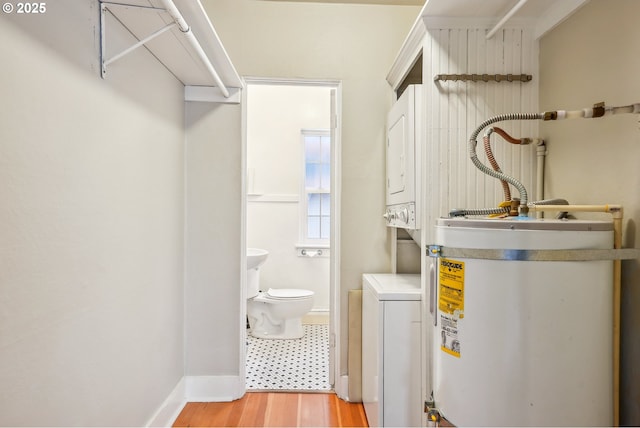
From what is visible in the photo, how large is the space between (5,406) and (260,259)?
7.95ft

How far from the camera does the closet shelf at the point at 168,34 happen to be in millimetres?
1330

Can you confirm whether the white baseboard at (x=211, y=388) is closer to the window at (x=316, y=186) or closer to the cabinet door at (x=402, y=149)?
the cabinet door at (x=402, y=149)

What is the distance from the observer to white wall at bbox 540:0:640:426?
1180mm

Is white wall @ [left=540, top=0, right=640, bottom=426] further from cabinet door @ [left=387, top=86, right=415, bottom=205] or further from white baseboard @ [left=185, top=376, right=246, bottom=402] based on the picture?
white baseboard @ [left=185, top=376, right=246, bottom=402]

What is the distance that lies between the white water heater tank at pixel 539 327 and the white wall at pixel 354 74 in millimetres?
1268

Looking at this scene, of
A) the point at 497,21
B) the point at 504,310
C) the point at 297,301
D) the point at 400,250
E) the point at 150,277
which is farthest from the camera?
the point at 297,301

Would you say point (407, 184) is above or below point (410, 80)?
below

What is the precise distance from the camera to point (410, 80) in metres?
2.42

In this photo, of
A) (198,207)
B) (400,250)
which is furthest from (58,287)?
(400,250)

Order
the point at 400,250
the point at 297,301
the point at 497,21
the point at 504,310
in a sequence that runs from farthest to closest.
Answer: the point at 297,301 → the point at 400,250 → the point at 497,21 → the point at 504,310

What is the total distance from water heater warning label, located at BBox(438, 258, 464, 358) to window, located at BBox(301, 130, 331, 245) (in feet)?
9.57

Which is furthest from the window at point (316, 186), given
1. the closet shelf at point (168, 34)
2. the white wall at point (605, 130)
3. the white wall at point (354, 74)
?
the white wall at point (605, 130)

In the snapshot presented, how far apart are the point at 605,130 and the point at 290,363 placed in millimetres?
2539

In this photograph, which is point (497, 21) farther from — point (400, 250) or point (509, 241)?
point (400, 250)
